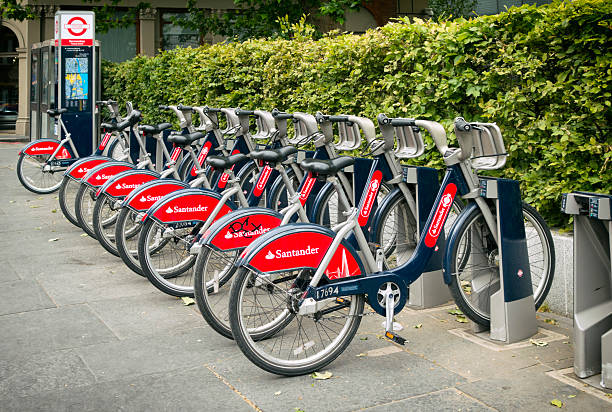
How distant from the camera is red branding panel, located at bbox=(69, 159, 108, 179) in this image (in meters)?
Result: 7.96

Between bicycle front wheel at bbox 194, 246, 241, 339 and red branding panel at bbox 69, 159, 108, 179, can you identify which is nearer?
bicycle front wheel at bbox 194, 246, 241, 339

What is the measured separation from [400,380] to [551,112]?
7.48 feet

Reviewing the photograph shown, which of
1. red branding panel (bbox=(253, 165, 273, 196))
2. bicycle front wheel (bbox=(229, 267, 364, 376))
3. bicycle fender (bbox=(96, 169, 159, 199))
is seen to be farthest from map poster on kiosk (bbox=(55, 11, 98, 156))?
bicycle front wheel (bbox=(229, 267, 364, 376))

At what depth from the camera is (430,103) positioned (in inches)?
239

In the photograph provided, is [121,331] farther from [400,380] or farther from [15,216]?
[15,216]

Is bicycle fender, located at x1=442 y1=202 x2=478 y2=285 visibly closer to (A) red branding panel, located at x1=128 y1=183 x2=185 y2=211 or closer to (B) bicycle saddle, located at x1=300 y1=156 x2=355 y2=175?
(B) bicycle saddle, located at x1=300 y1=156 x2=355 y2=175

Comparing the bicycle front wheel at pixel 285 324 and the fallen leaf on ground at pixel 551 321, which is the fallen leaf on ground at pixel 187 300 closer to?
the bicycle front wheel at pixel 285 324

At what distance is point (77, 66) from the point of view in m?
12.9

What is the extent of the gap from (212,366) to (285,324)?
1.89ft

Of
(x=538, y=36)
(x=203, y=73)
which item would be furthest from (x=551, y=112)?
(x=203, y=73)

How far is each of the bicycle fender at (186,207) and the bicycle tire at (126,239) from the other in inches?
17.3

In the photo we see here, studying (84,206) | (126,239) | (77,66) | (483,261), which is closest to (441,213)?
(483,261)

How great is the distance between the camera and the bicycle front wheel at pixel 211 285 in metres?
4.48

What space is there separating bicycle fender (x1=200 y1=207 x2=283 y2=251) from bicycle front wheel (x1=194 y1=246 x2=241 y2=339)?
0.05 metres
